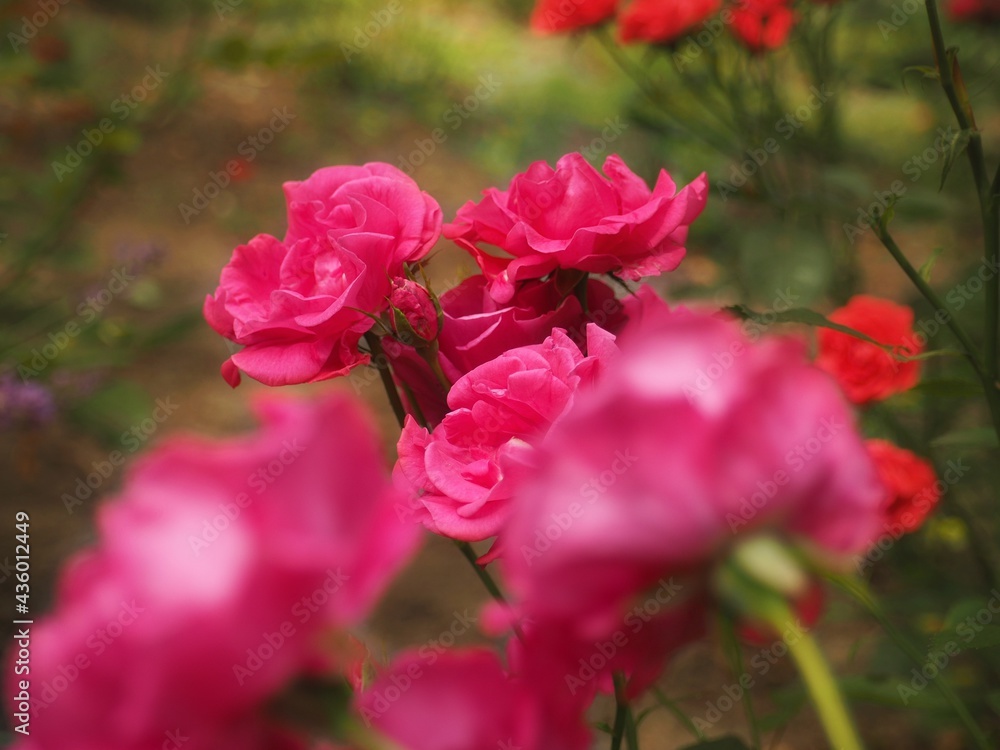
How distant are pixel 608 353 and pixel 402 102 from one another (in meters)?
3.64

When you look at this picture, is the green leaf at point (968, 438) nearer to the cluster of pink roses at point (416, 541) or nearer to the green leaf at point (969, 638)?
the green leaf at point (969, 638)

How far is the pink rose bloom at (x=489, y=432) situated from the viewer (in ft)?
1.13

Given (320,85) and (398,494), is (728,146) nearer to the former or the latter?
(398,494)

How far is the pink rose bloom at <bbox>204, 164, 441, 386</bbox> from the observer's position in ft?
1.39

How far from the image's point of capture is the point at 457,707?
0.23 meters

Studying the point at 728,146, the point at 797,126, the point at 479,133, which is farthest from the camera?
the point at 479,133

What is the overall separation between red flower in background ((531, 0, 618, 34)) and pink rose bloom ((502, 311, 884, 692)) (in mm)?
1131

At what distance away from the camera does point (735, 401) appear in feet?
0.68

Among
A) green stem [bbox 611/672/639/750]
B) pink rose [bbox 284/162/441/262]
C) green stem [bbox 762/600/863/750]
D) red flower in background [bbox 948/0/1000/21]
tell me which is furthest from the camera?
red flower in background [bbox 948/0/1000/21]

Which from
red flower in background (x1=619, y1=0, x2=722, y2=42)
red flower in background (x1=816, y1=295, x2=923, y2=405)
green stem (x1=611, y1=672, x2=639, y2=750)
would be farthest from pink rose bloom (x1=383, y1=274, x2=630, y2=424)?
red flower in background (x1=619, y1=0, x2=722, y2=42)

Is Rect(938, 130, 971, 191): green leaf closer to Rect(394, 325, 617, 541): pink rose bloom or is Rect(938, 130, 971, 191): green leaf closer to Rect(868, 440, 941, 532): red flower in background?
Rect(394, 325, 617, 541): pink rose bloom

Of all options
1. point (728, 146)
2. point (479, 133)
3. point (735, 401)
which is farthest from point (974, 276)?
point (479, 133)

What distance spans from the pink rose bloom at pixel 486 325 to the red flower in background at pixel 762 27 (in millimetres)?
919

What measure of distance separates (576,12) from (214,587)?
120 centimetres
